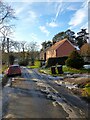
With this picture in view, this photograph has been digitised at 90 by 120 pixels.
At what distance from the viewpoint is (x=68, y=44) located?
7231 cm

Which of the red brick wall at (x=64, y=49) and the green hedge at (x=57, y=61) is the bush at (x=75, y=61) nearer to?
the green hedge at (x=57, y=61)

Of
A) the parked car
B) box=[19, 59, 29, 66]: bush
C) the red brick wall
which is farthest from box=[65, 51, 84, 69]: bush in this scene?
box=[19, 59, 29, 66]: bush

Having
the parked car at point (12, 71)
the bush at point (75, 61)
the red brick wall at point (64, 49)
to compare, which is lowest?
the parked car at point (12, 71)

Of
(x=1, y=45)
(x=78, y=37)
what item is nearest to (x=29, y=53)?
(x=78, y=37)

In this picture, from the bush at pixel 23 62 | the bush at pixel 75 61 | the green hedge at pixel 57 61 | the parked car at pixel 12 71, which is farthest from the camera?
the bush at pixel 23 62

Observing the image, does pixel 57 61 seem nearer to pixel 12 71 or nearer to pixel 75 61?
pixel 75 61

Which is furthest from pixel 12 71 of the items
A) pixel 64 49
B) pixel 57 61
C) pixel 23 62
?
pixel 23 62

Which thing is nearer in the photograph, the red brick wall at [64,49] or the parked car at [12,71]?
the parked car at [12,71]

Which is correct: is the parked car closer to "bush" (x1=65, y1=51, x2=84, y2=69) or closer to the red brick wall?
"bush" (x1=65, y1=51, x2=84, y2=69)

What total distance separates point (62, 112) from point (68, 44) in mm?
63320

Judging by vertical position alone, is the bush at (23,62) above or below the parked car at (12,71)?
above

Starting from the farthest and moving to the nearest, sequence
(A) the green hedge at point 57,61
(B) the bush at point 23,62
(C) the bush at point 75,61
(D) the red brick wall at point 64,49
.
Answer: (B) the bush at point 23,62 → (D) the red brick wall at point 64,49 → (A) the green hedge at point 57,61 → (C) the bush at point 75,61

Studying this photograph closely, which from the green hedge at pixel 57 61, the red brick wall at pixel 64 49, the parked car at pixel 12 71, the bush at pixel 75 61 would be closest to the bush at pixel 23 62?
the red brick wall at pixel 64 49

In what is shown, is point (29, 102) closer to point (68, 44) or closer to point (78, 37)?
point (68, 44)
